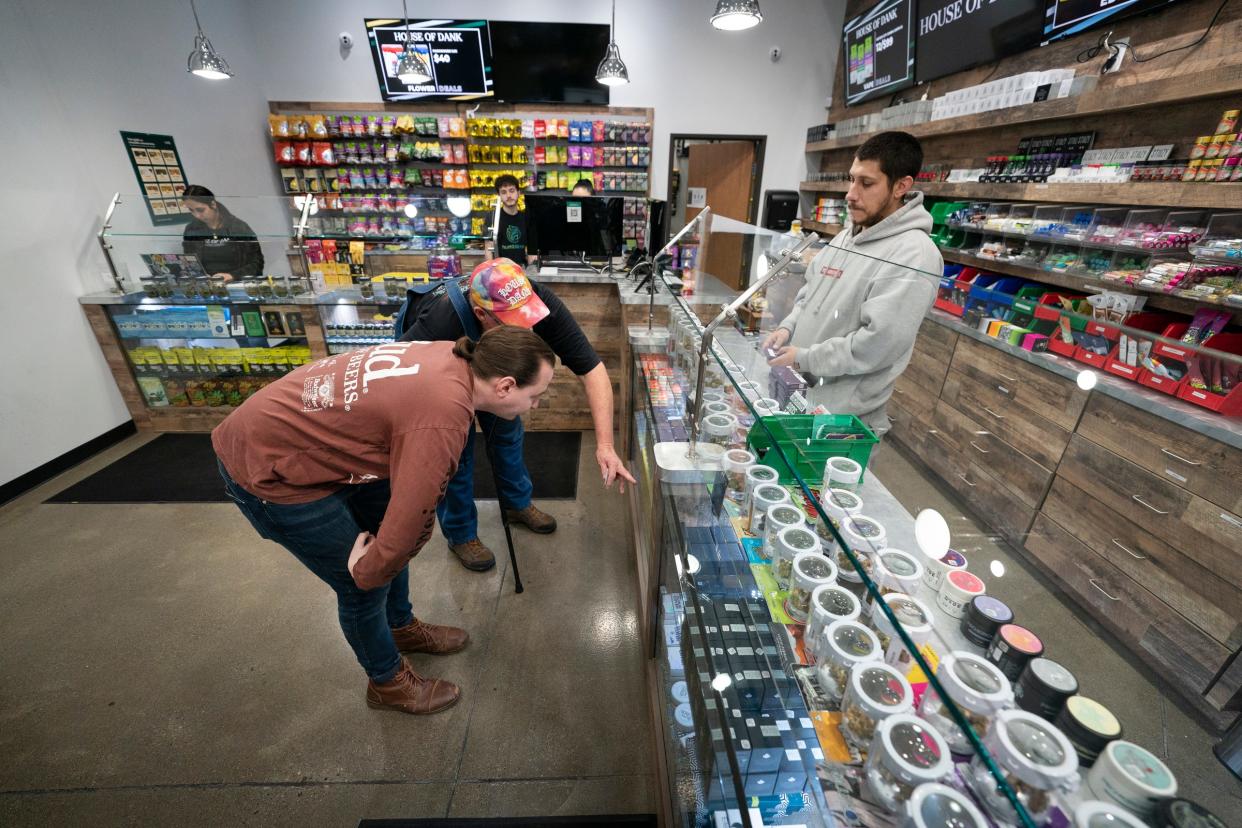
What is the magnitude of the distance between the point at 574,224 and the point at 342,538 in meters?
2.83

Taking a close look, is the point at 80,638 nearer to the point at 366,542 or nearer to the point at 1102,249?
the point at 366,542

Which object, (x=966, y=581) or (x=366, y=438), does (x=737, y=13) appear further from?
(x=966, y=581)

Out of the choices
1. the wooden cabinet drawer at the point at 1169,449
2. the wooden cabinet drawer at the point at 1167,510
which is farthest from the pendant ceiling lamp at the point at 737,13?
the wooden cabinet drawer at the point at 1167,510

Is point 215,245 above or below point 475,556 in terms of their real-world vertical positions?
above

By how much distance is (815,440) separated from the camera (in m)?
1.17

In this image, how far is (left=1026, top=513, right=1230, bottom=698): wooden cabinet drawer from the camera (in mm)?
878

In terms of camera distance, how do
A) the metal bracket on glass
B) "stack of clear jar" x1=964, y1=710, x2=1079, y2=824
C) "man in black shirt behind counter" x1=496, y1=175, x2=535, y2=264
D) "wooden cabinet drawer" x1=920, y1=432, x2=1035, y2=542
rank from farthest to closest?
"man in black shirt behind counter" x1=496, y1=175, x2=535, y2=264 < the metal bracket on glass < "wooden cabinet drawer" x1=920, y1=432, x2=1035, y2=542 < "stack of clear jar" x1=964, y1=710, x2=1079, y2=824

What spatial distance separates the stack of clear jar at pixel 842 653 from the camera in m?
0.76

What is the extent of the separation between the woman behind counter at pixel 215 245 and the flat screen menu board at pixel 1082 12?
5.24m

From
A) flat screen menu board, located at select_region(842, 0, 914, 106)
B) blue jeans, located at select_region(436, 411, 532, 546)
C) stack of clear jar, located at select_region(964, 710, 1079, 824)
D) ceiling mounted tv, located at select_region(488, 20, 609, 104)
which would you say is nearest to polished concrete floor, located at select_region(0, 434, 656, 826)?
blue jeans, located at select_region(436, 411, 532, 546)

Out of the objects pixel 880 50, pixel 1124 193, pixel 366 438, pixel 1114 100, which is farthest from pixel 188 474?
pixel 880 50

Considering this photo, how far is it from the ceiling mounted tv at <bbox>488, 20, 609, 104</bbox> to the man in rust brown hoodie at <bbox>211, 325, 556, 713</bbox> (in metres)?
5.47

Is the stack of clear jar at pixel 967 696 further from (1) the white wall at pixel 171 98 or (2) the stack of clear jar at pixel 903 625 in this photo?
(1) the white wall at pixel 171 98

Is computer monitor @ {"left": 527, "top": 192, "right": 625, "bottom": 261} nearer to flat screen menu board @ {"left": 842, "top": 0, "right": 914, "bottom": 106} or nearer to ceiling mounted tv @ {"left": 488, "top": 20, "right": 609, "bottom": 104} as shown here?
ceiling mounted tv @ {"left": 488, "top": 20, "right": 609, "bottom": 104}
